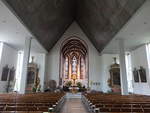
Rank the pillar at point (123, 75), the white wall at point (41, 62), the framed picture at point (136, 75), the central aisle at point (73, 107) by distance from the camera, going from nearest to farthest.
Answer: the central aisle at point (73, 107)
the pillar at point (123, 75)
the framed picture at point (136, 75)
the white wall at point (41, 62)

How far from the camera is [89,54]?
16.2m

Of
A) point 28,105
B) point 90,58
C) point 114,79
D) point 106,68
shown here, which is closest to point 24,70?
point 28,105

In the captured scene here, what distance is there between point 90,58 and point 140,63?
5730 mm

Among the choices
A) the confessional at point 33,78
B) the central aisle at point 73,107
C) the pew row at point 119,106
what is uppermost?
the confessional at point 33,78

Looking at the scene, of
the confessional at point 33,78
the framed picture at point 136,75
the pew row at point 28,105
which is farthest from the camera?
the confessional at point 33,78

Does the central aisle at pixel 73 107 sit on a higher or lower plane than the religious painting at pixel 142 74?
lower

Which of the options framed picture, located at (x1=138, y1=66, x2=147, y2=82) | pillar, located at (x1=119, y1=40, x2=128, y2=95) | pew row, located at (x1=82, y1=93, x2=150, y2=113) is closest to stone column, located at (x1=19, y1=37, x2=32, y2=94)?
pew row, located at (x1=82, y1=93, x2=150, y2=113)

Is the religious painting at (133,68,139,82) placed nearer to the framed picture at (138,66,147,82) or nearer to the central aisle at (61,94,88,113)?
the framed picture at (138,66,147,82)

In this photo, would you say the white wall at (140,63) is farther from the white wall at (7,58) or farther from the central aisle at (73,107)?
the white wall at (7,58)

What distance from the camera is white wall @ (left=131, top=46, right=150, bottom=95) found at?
11672 millimetres

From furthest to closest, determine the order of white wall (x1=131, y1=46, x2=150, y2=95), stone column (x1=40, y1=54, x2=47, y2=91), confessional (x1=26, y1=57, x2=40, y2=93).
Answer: stone column (x1=40, y1=54, x2=47, y2=91) < confessional (x1=26, y1=57, x2=40, y2=93) < white wall (x1=131, y1=46, x2=150, y2=95)

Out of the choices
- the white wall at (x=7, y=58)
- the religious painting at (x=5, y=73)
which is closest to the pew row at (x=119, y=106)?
the religious painting at (x=5, y=73)

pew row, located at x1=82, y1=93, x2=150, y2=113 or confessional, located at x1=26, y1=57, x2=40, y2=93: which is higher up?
confessional, located at x1=26, y1=57, x2=40, y2=93

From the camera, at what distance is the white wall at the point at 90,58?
15.5 meters
